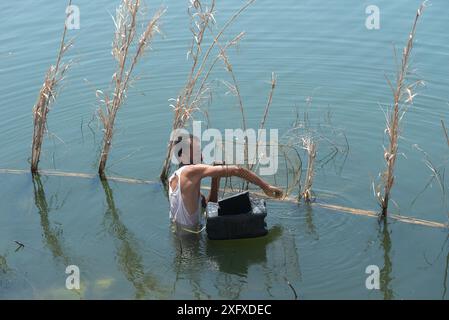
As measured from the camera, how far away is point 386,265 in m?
7.72

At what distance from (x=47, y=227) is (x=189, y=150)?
7.00 feet

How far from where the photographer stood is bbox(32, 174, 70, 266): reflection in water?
8203 millimetres

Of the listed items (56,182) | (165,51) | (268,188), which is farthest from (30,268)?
(165,51)

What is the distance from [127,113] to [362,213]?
4.21m

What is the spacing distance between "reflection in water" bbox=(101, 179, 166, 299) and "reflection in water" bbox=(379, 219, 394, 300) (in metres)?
2.15

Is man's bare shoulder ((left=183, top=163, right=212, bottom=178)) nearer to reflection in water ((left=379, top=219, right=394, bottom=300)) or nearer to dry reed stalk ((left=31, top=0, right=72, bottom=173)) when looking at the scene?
reflection in water ((left=379, top=219, right=394, bottom=300))

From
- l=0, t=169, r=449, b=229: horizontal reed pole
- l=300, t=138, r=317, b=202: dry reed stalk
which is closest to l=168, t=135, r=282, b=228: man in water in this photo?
l=300, t=138, r=317, b=202: dry reed stalk

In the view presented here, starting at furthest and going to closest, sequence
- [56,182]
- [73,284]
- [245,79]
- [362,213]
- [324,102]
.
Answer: [245,79] → [324,102] → [56,182] → [362,213] → [73,284]

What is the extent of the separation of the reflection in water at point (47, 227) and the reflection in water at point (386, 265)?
3225mm

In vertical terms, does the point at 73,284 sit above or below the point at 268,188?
below

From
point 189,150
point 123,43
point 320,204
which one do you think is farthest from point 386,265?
A: point 123,43

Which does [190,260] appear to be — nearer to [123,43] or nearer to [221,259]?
[221,259]

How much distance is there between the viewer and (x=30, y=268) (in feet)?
26.0

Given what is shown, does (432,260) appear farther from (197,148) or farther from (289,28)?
(289,28)
